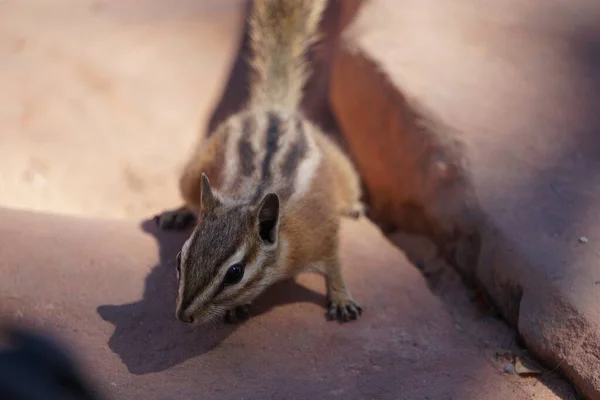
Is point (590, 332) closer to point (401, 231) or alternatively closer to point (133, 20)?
point (401, 231)

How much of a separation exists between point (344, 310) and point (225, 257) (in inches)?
36.4

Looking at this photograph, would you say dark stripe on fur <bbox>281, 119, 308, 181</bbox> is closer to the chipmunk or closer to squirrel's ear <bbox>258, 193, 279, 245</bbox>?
the chipmunk

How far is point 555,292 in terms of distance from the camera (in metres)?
3.54

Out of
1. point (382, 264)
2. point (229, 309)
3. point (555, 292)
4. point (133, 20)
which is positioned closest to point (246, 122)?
point (382, 264)

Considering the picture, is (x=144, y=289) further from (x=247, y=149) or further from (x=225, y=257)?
(x=247, y=149)

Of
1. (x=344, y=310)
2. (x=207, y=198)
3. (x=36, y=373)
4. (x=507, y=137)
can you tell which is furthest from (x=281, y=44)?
(x=36, y=373)

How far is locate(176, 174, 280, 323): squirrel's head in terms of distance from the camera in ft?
10.3

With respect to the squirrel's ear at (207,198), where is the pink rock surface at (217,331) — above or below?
below

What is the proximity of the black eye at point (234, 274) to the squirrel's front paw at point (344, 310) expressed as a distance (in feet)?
2.34

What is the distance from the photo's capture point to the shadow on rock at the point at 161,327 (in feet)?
10.9

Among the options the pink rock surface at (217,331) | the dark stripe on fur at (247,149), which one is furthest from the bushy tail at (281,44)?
the pink rock surface at (217,331)

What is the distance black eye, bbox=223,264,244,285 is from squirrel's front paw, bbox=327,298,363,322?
Result: 2.34 ft

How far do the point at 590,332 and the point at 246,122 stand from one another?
2.67 metres

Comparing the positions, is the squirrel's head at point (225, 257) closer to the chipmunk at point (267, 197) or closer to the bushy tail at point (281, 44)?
the chipmunk at point (267, 197)
